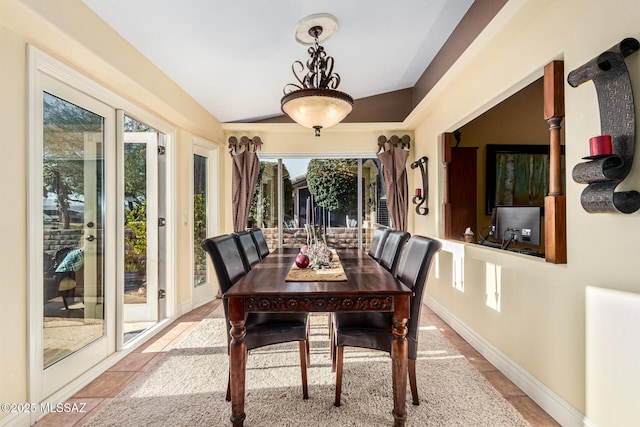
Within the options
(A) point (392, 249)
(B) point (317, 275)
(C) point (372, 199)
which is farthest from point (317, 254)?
(C) point (372, 199)

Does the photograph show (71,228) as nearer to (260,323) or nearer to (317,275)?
(260,323)

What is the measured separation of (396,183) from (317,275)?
111 inches

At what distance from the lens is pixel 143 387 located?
2.18 metres

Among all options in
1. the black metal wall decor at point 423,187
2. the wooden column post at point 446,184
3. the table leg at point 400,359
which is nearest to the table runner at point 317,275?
the table leg at point 400,359

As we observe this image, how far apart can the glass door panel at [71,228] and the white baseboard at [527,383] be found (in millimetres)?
3034

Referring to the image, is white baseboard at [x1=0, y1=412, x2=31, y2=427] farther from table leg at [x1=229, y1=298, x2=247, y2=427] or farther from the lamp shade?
the lamp shade

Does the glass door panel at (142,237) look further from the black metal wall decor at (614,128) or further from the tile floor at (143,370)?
the black metal wall decor at (614,128)

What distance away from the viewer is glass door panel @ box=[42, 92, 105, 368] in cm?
206

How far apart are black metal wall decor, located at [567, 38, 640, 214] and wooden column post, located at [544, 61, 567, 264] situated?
0.33 metres

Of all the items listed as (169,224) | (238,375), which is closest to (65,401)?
(238,375)

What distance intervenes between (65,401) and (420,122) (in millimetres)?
4388

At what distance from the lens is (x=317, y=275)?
2.09m

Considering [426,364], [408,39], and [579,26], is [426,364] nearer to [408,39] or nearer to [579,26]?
[579,26]

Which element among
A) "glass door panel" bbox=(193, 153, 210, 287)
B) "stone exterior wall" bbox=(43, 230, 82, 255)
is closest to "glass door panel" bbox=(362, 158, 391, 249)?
"glass door panel" bbox=(193, 153, 210, 287)
